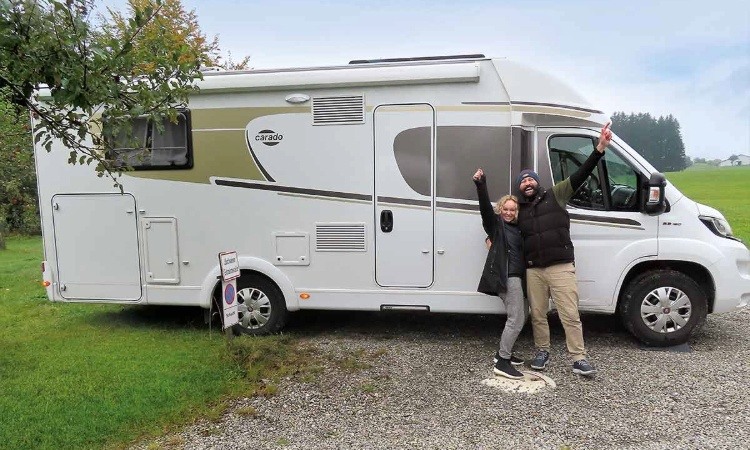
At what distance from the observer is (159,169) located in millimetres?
5723

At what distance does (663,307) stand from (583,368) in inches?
47.1

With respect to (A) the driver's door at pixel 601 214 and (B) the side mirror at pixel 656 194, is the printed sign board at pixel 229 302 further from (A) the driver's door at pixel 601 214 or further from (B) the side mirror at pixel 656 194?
(B) the side mirror at pixel 656 194

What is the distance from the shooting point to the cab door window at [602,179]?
518 cm

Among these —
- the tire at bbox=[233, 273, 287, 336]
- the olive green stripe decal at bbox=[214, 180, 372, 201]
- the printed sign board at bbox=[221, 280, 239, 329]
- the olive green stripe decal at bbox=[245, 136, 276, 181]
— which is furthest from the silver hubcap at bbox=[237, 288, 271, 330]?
the olive green stripe decal at bbox=[245, 136, 276, 181]

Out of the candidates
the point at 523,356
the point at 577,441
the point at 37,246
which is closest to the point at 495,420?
the point at 577,441

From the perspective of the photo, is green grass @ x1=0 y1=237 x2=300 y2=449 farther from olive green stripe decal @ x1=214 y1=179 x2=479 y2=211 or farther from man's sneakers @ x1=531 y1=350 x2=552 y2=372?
man's sneakers @ x1=531 y1=350 x2=552 y2=372

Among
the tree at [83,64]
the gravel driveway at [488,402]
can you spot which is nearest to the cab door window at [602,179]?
the gravel driveway at [488,402]

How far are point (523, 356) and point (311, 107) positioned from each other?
3186 mm

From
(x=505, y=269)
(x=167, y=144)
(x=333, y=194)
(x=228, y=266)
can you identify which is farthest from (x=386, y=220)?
(x=167, y=144)

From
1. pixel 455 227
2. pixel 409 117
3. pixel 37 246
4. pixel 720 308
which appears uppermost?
pixel 409 117

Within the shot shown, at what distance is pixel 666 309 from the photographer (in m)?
5.21

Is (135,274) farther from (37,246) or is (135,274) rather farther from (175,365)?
(37,246)

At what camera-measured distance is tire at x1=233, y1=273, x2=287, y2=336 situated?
19.0ft

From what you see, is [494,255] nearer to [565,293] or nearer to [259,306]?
[565,293]
